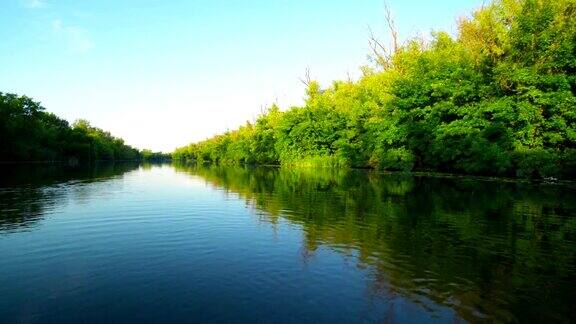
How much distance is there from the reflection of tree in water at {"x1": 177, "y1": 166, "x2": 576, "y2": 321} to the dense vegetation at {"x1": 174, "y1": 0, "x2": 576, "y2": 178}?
50.8 ft

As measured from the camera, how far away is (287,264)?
12875 mm

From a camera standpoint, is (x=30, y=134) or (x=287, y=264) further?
(x=30, y=134)

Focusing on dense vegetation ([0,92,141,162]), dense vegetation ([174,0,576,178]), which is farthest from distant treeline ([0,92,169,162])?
dense vegetation ([174,0,576,178])

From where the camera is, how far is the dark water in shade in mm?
9164

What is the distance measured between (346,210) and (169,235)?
35.0 ft

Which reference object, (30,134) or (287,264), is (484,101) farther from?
(30,134)

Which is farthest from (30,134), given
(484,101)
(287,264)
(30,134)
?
(287,264)

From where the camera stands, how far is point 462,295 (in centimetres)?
Result: 1018

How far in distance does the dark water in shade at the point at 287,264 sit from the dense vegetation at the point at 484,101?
855 inches

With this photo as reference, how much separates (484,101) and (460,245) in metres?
39.1

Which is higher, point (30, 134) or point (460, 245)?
point (30, 134)

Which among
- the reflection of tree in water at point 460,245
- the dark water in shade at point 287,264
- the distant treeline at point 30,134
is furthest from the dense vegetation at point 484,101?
the distant treeline at point 30,134

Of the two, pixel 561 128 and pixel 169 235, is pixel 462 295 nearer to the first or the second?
pixel 169 235

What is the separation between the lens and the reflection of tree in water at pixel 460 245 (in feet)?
33.1
